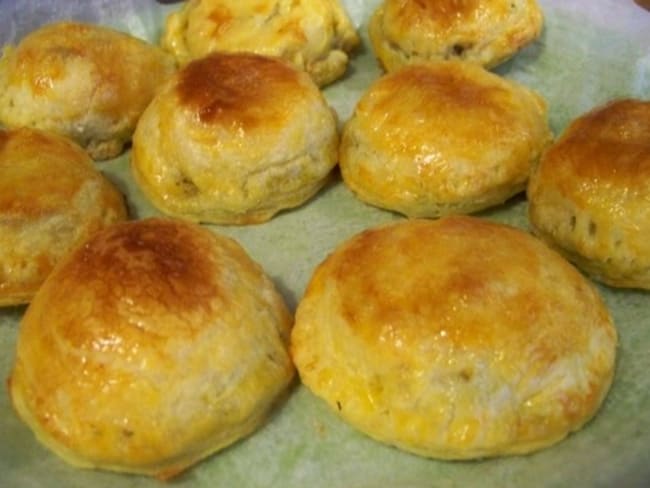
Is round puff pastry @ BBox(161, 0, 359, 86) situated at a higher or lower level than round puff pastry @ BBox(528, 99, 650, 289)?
higher

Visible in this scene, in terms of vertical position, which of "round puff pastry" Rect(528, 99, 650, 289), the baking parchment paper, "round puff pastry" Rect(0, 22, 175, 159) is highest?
"round puff pastry" Rect(0, 22, 175, 159)

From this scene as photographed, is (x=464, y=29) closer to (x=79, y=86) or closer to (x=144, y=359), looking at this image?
(x=79, y=86)

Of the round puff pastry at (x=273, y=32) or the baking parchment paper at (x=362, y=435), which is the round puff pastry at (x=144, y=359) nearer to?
the baking parchment paper at (x=362, y=435)

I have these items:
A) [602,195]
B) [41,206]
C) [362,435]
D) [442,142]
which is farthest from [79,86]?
[602,195]

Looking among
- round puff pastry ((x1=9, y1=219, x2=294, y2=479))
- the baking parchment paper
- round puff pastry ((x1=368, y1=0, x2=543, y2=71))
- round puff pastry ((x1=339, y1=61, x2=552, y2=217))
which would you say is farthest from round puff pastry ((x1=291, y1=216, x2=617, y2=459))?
round puff pastry ((x1=368, y1=0, x2=543, y2=71))

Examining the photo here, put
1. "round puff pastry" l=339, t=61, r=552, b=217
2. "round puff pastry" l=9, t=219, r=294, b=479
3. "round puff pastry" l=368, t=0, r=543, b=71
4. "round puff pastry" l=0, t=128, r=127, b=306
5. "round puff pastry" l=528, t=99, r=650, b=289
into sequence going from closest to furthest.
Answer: "round puff pastry" l=9, t=219, r=294, b=479 < "round puff pastry" l=528, t=99, r=650, b=289 < "round puff pastry" l=0, t=128, r=127, b=306 < "round puff pastry" l=339, t=61, r=552, b=217 < "round puff pastry" l=368, t=0, r=543, b=71

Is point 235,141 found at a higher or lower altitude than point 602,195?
higher

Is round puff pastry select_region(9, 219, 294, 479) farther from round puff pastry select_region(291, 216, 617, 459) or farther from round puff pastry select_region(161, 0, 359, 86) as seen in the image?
round puff pastry select_region(161, 0, 359, 86)
